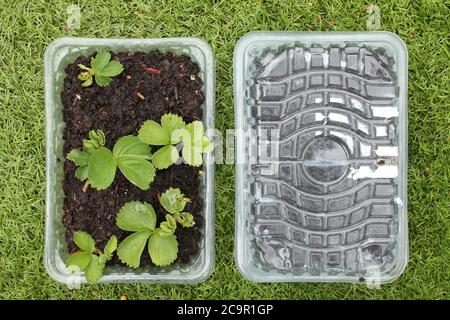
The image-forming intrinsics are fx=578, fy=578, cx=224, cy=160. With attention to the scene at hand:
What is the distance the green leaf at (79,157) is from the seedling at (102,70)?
123 mm

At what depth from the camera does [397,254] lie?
103 cm

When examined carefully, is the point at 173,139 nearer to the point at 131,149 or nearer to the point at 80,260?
the point at 131,149

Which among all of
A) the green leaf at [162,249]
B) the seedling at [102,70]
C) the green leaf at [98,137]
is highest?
the seedling at [102,70]

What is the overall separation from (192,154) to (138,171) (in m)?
0.10

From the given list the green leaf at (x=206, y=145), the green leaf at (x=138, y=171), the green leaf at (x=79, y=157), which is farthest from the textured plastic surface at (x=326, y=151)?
the green leaf at (x=79, y=157)

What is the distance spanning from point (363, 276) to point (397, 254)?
0.07 metres

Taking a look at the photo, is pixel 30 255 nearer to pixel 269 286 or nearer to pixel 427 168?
pixel 269 286

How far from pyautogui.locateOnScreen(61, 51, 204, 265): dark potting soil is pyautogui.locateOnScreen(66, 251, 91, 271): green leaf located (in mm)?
40

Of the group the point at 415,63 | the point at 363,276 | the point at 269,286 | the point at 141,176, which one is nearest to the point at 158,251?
the point at 141,176

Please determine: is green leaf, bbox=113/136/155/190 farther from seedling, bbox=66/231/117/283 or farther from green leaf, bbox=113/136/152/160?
seedling, bbox=66/231/117/283

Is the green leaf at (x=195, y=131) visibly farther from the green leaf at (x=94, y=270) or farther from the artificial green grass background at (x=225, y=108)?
the green leaf at (x=94, y=270)

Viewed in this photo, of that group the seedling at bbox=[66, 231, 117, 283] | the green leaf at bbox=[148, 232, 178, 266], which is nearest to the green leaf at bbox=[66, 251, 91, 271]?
the seedling at bbox=[66, 231, 117, 283]

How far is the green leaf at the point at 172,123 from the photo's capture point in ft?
3.28

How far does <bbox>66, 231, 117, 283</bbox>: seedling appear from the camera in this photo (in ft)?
3.33
